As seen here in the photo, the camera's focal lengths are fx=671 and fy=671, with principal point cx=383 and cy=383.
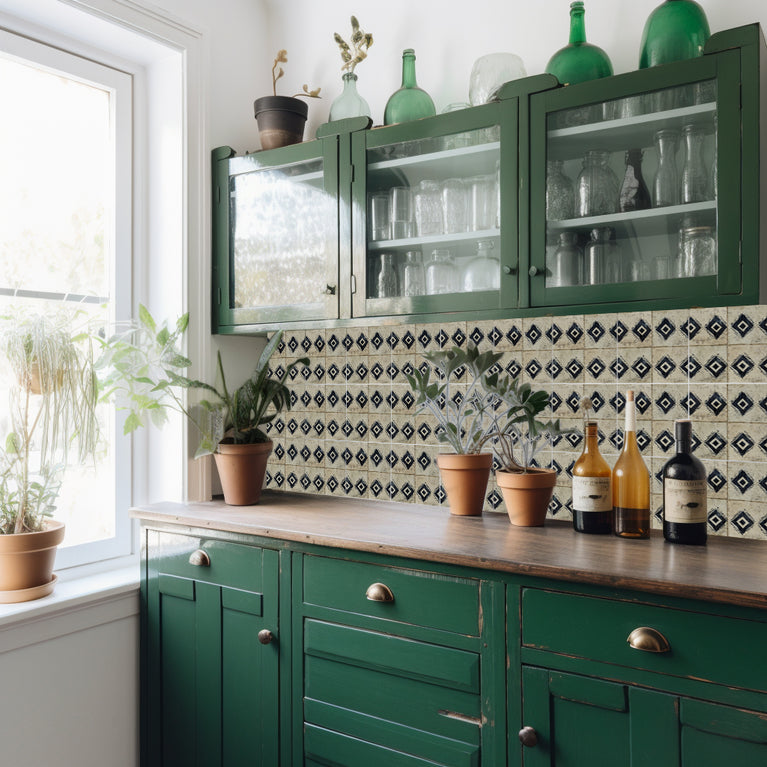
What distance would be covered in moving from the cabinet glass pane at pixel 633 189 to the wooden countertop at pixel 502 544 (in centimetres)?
68

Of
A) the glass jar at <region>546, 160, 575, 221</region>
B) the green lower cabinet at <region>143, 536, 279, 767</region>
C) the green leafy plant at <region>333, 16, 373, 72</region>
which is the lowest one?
the green lower cabinet at <region>143, 536, 279, 767</region>

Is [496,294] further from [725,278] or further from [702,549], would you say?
[702,549]

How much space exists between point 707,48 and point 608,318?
2.43 feet

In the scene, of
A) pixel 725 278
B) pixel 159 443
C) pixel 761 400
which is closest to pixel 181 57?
pixel 159 443

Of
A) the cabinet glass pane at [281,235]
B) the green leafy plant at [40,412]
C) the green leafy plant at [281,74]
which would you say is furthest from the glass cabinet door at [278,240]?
the green leafy plant at [40,412]

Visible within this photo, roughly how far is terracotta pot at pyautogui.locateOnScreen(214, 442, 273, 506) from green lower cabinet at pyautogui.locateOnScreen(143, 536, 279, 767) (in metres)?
0.25

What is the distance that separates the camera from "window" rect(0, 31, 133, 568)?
2.14 meters

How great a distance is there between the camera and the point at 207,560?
2029 mm

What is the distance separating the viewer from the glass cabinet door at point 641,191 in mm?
1608

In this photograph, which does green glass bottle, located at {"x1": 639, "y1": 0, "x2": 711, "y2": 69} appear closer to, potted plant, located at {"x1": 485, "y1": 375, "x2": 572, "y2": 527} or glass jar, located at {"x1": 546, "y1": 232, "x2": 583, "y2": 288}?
glass jar, located at {"x1": 546, "y1": 232, "x2": 583, "y2": 288}

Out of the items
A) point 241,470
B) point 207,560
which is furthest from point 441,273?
point 207,560

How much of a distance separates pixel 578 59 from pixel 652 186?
0.46 m

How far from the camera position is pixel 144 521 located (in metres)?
2.21

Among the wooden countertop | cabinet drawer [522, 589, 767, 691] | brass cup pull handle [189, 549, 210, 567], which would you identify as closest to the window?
the wooden countertop
